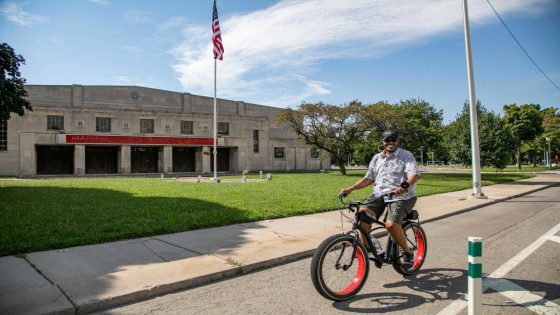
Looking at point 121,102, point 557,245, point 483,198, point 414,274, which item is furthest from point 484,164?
point 121,102

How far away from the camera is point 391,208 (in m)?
5.22

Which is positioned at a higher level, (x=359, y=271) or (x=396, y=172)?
(x=396, y=172)

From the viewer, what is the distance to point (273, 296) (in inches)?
189

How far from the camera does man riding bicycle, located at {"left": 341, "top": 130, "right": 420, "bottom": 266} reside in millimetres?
5113

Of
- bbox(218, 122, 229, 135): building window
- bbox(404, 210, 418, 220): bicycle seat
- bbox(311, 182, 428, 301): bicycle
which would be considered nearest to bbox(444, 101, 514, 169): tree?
bbox(218, 122, 229, 135): building window

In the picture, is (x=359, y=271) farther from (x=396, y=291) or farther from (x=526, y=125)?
(x=526, y=125)

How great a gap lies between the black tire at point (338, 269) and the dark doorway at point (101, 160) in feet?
146

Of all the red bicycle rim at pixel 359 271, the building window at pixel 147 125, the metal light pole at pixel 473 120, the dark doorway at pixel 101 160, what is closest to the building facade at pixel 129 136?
the building window at pixel 147 125

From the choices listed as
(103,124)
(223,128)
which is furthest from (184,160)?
(103,124)

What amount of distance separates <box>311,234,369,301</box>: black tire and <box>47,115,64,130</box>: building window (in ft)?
141

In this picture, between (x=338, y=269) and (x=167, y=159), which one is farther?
(x=167, y=159)

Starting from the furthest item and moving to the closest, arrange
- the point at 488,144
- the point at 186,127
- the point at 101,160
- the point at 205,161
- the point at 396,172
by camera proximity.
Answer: the point at 205,161 → the point at 186,127 → the point at 101,160 → the point at 488,144 → the point at 396,172

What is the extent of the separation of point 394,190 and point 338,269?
1.36 meters

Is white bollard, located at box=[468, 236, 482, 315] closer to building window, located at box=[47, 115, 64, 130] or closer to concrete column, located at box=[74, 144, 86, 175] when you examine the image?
concrete column, located at box=[74, 144, 86, 175]
